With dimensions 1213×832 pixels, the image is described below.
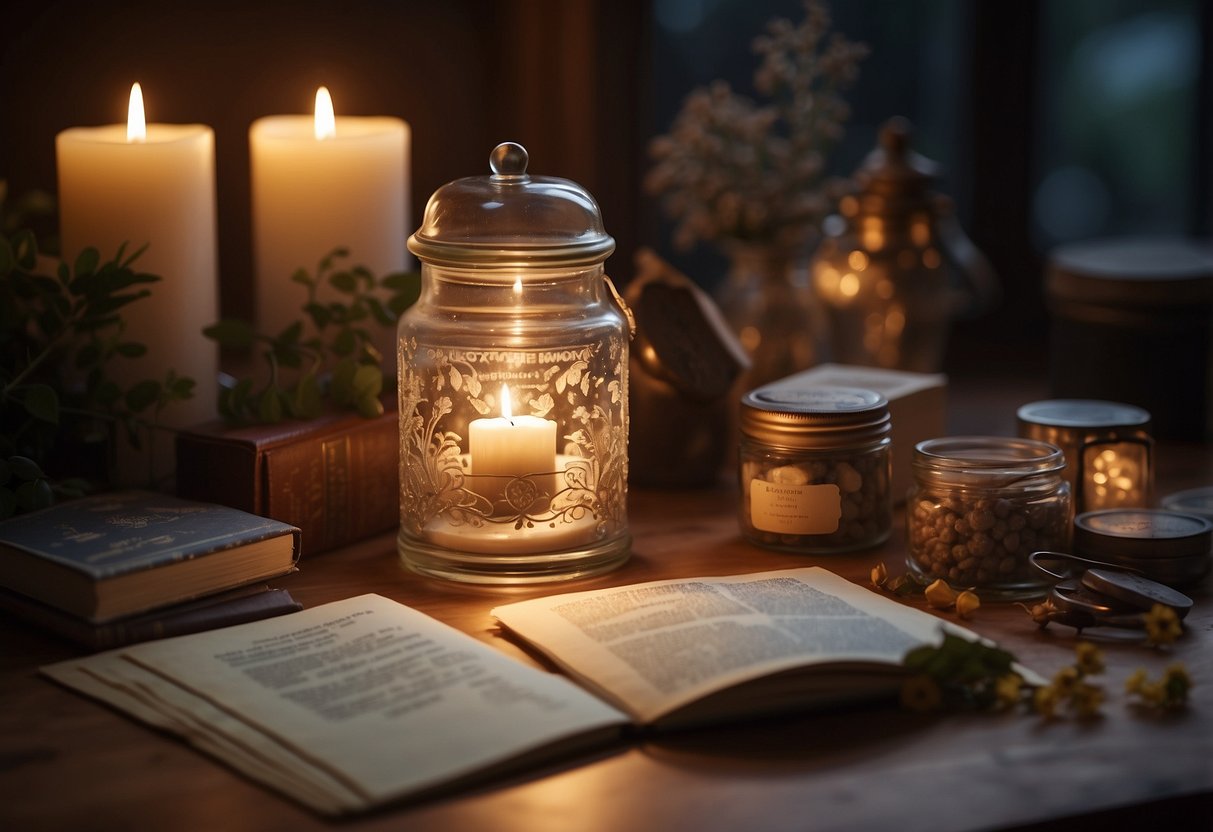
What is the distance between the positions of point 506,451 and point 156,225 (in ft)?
1.43

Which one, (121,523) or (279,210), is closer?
(121,523)

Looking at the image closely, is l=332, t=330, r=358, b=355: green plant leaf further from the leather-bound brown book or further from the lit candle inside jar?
the lit candle inside jar

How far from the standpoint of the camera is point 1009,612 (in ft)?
3.76

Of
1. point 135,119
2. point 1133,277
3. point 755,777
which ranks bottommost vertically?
point 755,777

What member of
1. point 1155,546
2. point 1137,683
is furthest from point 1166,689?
point 1155,546

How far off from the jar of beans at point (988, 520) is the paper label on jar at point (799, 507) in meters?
0.10

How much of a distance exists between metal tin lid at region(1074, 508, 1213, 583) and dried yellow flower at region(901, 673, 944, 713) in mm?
327

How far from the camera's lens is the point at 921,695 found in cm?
95

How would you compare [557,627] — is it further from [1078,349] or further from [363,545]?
[1078,349]

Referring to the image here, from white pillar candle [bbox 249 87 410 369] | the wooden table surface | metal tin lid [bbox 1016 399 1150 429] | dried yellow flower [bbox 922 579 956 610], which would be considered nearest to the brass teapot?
metal tin lid [bbox 1016 399 1150 429]

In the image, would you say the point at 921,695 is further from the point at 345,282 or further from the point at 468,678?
the point at 345,282

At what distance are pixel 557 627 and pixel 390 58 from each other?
1006 mm

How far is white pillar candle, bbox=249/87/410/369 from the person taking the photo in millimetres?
Result: 1454

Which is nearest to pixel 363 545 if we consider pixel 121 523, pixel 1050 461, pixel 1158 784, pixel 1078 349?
pixel 121 523
